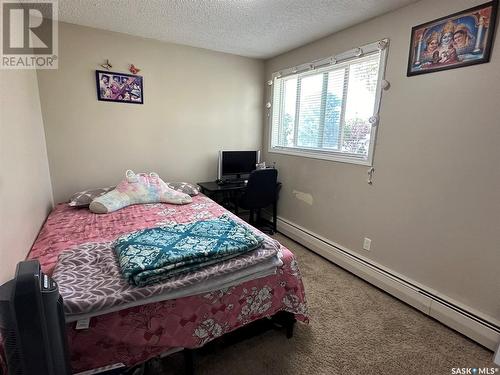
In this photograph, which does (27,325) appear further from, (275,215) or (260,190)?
(275,215)

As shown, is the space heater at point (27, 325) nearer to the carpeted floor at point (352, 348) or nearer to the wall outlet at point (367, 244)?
the carpeted floor at point (352, 348)

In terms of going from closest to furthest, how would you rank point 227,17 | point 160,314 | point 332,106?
1. point 160,314
2. point 227,17
3. point 332,106

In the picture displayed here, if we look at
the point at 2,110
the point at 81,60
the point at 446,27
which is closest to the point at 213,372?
the point at 2,110

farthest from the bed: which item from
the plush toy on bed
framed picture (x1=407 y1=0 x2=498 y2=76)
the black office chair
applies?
framed picture (x1=407 y1=0 x2=498 y2=76)

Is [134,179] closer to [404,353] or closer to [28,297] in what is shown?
[28,297]

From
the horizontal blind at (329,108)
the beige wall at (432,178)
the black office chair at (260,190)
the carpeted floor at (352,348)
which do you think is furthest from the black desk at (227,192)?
the carpeted floor at (352,348)

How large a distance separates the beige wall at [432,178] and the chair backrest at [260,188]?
88 centimetres

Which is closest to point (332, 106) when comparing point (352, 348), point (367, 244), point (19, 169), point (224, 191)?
point (367, 244)

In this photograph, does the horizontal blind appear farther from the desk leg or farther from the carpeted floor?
the carpeted floor

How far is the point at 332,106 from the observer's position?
2.83m

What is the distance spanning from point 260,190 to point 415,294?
1879 mm

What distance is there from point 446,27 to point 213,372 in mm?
2714

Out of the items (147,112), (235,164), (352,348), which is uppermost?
(147,112)

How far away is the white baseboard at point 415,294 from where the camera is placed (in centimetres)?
170
